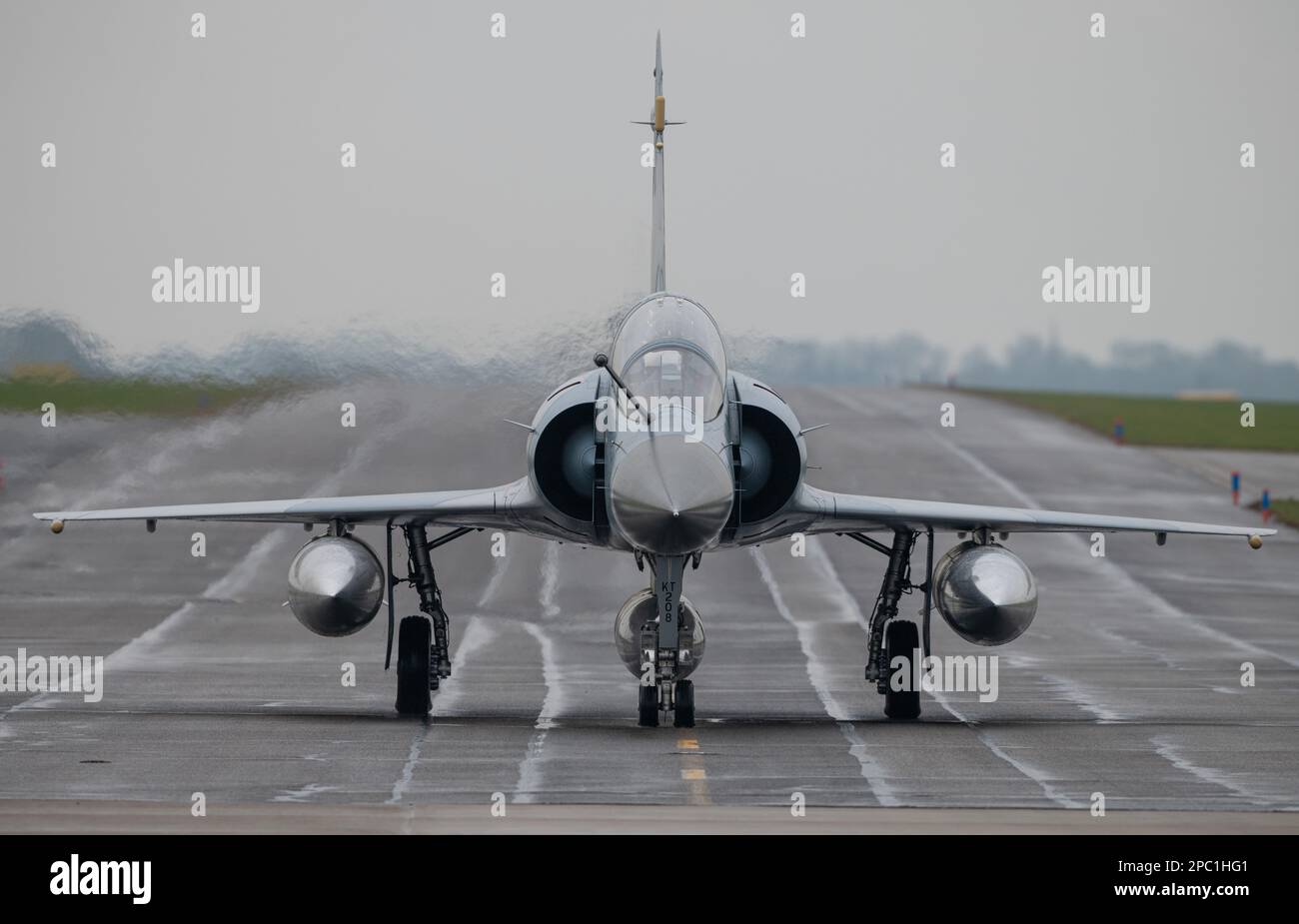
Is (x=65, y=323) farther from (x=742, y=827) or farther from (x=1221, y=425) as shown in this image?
(x=1221, y=425)

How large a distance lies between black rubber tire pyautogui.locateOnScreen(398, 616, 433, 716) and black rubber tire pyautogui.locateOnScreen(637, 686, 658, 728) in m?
2.32

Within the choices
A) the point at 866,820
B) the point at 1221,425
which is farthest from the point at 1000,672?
the point at 1221,425

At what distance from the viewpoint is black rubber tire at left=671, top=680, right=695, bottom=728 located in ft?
54.6

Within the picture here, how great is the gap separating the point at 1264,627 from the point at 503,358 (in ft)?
38.6

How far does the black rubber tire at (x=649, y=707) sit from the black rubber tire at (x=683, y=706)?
176 mm

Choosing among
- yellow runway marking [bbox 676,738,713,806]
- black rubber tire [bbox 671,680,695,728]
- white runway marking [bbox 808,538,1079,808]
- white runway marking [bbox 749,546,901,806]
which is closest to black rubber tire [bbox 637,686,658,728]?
black rubber tire [bbox 671,680,695,728]

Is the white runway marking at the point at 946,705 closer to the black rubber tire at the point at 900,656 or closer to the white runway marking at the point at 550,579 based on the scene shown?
the black rubber tire at the point at 900,656

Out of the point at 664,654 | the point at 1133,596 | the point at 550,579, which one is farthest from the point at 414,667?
the point at 1133,596

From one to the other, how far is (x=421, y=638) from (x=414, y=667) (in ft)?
1.00

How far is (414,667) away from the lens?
59.6 ft

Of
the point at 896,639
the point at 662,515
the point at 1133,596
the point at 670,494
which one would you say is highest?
the point at 670,494

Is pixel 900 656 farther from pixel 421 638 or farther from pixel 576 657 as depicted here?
pixel 576 657

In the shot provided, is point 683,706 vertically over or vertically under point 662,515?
under
